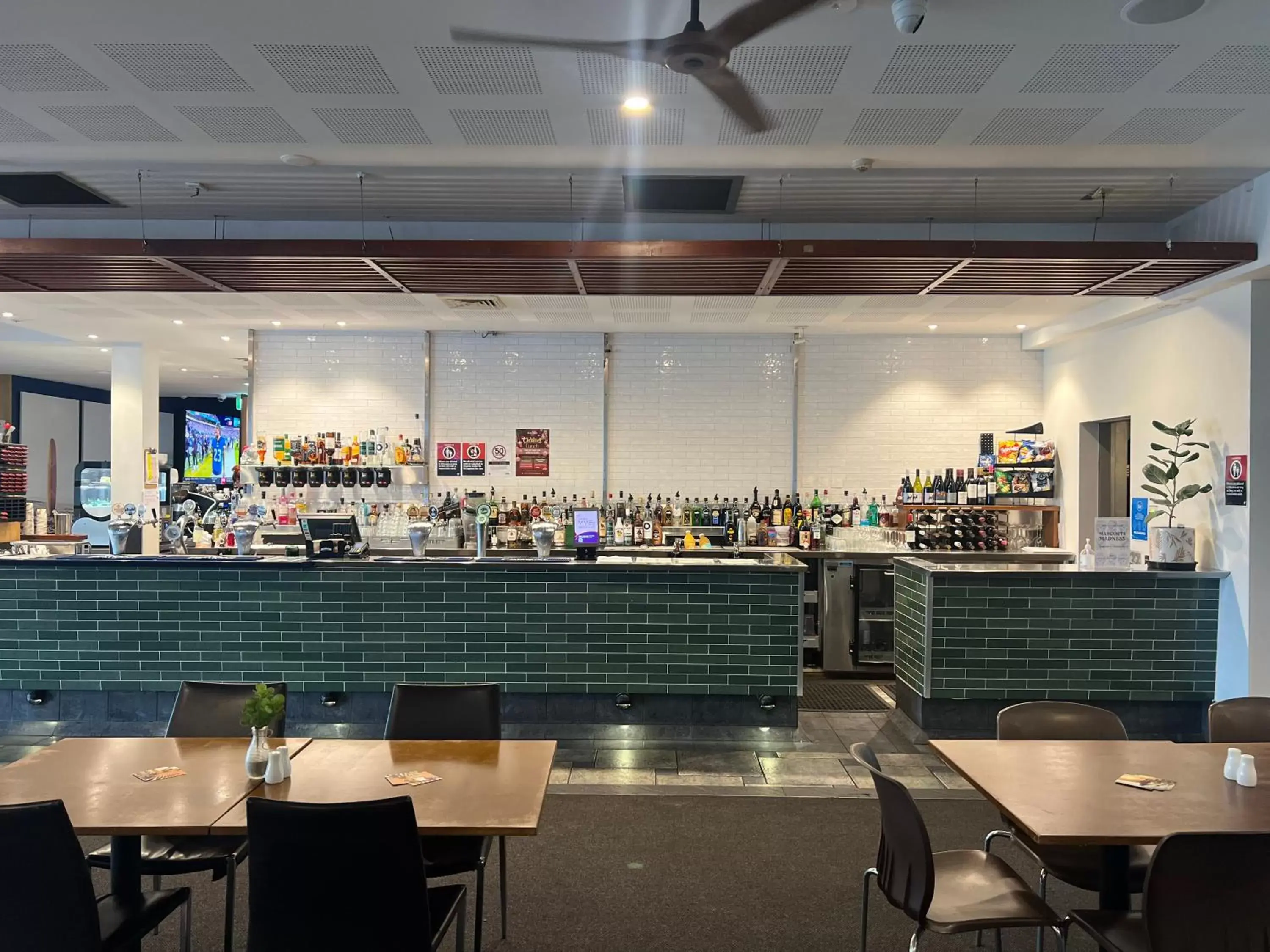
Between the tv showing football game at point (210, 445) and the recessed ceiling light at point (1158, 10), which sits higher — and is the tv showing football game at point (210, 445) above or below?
below

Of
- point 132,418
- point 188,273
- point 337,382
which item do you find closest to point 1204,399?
point 188,273

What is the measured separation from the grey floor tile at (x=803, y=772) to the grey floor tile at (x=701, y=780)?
0.70ft

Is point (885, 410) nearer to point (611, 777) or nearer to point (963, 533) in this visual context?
point (963, 533)

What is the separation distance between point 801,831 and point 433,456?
19.9 feet

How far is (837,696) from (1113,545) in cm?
241

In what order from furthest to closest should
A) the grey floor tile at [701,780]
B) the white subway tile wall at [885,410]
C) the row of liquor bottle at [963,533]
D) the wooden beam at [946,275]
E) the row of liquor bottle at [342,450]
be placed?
the white subway tile wall at [885,410]
the row of liquor bottle at [342,450]
the row of liquor bottle at [963,533]
the wooden beam at [946,275]
the grey floor tile at [701,780]

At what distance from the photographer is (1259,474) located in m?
5.70

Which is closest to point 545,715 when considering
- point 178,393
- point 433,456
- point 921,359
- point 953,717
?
point 953,717

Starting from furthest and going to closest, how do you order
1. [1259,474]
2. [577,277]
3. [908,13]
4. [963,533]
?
[963,533] < [1259,474] < [577,277] < [908,13]

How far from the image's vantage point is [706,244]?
5.09 metres

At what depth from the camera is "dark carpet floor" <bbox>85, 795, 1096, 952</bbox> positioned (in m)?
3.30

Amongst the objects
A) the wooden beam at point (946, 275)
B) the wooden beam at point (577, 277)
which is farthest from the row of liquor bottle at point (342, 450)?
the wooden beam at point (946, 275)

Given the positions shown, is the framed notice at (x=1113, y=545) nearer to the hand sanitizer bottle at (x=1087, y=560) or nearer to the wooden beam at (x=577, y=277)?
the hand sanitizer bottle at (x=1087, y=560)

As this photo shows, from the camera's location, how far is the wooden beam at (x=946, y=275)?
201 inches
